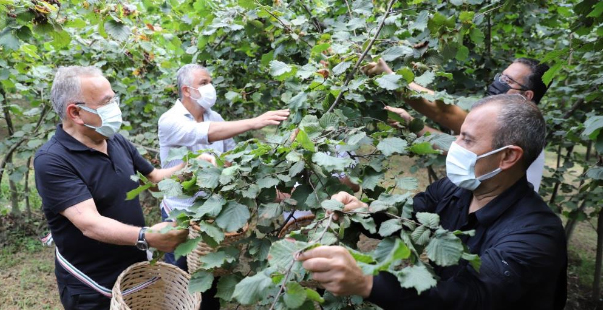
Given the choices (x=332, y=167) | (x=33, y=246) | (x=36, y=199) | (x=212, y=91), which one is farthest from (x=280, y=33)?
(x=36, y=199)

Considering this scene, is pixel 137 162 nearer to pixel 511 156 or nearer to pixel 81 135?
pixel 81 135

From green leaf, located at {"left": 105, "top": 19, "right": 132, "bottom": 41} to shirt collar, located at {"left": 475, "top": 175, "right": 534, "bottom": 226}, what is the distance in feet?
8.21

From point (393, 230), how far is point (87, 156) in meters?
1.78

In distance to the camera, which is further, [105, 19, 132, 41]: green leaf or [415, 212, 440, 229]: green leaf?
[105, 19, 132, 41]: green leaf

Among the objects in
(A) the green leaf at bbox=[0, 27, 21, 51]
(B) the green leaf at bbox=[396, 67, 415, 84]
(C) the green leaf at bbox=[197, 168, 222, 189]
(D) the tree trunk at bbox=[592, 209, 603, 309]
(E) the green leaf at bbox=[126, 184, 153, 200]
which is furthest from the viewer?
(D) the tree trunk at bbox=[592, 209, 603, 309]

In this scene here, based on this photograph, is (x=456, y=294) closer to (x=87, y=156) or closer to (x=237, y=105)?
(x=87, y=156)

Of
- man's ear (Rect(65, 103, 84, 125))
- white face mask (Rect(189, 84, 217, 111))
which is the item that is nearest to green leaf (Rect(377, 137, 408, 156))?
man's ear (Rect(65, 103, 84, 125))

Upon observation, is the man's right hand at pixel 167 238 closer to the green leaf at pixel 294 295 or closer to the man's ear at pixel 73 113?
the green leaf at pixel 294 295

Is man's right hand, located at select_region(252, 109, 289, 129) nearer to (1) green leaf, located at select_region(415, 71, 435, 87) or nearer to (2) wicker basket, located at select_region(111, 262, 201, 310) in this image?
(1) green leaf, located at select_region(415, 71, 435, 87)

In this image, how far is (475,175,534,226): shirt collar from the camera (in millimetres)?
1604

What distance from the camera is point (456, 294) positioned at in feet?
4.10

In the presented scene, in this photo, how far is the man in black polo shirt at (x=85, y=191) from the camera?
2.07 m

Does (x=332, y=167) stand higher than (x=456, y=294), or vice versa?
(x=332, y=167)

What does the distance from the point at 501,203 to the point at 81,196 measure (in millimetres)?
1883
